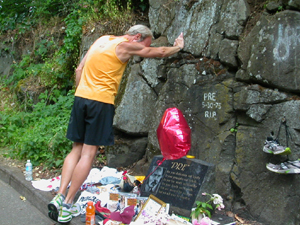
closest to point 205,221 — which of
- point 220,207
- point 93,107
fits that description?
point 220,207

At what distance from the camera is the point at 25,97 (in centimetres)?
775

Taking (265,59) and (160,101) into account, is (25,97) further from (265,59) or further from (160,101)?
(265,59)

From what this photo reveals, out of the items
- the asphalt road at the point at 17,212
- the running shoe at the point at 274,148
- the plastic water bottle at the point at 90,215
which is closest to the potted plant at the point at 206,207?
the running shoe at the point at 274,148

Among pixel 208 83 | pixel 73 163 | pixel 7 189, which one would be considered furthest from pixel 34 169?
pixel 208 83

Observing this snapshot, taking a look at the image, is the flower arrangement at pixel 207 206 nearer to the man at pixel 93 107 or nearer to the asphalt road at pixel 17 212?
the man at pixel 93 107

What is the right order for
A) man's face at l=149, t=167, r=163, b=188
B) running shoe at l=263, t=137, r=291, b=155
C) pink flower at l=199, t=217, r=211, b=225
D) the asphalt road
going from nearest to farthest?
pink flower at l=199, t=217, r=211, b=225
running shoe at l=263, t=137, r=291, b=155
the asphalt road
man's face at l=149, t=167, r=163, b=188

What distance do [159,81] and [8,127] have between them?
3504 millimetres

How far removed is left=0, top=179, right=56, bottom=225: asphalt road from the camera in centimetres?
346

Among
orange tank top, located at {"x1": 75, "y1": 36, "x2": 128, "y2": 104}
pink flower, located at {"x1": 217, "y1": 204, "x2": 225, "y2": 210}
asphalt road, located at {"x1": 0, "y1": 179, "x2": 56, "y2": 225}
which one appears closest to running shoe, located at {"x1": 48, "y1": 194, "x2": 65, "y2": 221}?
asphalt road, located at {"x1": 0, "y1": 179, "x2": 56, "y2": 225}

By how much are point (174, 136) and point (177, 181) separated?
510mm

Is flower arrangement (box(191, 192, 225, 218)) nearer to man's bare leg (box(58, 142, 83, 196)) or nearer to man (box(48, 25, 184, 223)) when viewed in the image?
man (box(48, 25, 184, 223))

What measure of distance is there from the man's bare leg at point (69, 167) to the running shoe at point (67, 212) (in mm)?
174

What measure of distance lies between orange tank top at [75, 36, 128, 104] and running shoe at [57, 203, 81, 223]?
3.66ft

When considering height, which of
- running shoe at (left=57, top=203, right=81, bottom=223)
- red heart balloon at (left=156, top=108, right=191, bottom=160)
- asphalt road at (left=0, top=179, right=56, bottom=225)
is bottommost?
asphalt road at (left=0, top=179, right=56, bottom=225)
